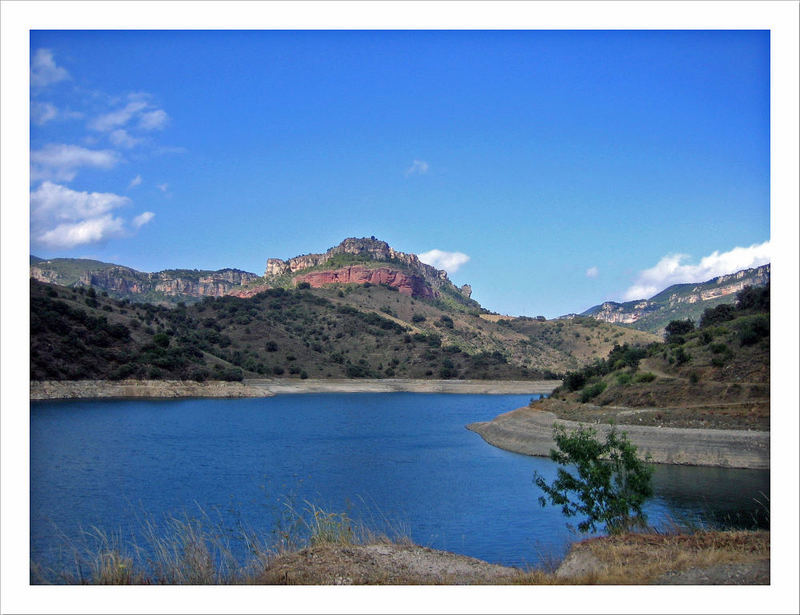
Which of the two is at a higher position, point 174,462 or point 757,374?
point 757,374

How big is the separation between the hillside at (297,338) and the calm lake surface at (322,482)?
59.8ft

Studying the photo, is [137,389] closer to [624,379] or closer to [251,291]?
[624,379]

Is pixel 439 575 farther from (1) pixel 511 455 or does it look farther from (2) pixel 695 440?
(1) pixel 511 455

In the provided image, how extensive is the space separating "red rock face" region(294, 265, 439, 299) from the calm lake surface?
117566mm

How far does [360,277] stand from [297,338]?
61594 millimetres

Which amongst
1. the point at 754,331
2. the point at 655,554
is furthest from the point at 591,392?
the point at 655,554

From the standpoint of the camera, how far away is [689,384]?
36.0m

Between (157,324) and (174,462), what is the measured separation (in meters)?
61.3

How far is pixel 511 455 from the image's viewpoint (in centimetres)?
3619

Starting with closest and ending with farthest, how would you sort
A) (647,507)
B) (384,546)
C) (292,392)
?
(384,546), (647,507), (292,392)

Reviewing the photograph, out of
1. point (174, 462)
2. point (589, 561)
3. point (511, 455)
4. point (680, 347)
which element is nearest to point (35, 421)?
point (174, 462)

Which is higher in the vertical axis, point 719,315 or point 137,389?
point 719,315

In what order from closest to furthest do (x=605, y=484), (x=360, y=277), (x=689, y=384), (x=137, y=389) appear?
1. (x=605, y=484)
2. (x=689, y=384)
3. (x=137, y=389)
4. (x=360, y=277)

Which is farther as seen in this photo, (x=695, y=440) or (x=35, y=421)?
(x=35, y=421)
